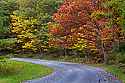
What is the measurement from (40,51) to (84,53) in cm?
1072

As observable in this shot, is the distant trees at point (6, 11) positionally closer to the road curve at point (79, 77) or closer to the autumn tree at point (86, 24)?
the autumn tree at point (86, 24)

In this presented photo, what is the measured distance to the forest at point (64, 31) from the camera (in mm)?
42981

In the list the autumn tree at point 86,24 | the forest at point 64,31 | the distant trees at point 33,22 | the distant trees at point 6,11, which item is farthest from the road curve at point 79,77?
the distant trees at point 6,11

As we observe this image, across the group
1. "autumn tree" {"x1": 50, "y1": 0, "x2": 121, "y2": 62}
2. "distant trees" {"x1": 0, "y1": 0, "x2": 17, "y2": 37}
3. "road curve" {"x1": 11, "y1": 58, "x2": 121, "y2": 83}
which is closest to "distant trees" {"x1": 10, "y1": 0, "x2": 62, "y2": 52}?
"distant trees" {"x1": 0, "y1": 0, "x2": 17, "y2": 37}

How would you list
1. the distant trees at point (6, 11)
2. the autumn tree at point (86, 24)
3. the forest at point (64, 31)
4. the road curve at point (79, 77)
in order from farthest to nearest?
the distant trees at point (6, 11), the autumn tree at point (86, 24), the forest at point (64, 31), the road curve at point (79, 77)

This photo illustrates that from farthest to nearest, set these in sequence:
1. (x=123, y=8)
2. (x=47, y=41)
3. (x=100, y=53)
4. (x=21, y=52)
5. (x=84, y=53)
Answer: (x=21, y=52) < (x=47, y=41) < (x=84, y=53) < (x=100, y=53) < (x=123, y=8)

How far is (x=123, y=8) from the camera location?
26609 millimetres

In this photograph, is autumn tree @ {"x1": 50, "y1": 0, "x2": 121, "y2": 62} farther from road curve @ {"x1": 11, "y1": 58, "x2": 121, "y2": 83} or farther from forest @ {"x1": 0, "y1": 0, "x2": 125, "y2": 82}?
road curve @ {"x1": 11, "y1": 58, "x2": 121, "y2": 83}

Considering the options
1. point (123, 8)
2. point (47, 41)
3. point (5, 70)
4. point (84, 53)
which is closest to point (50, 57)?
point (47, 41)

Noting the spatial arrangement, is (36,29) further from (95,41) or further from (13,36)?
(95,41)

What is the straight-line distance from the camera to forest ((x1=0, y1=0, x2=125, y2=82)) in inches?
1692

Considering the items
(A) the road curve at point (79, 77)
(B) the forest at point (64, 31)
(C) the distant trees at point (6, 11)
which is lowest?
(A) the road curve at point (79, 77)

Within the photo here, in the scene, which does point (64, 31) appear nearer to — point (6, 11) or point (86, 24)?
point (86, 24)

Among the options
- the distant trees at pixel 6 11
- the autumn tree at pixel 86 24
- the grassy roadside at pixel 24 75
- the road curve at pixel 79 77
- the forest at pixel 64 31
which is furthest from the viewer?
the distant trees at pixel 6 11
